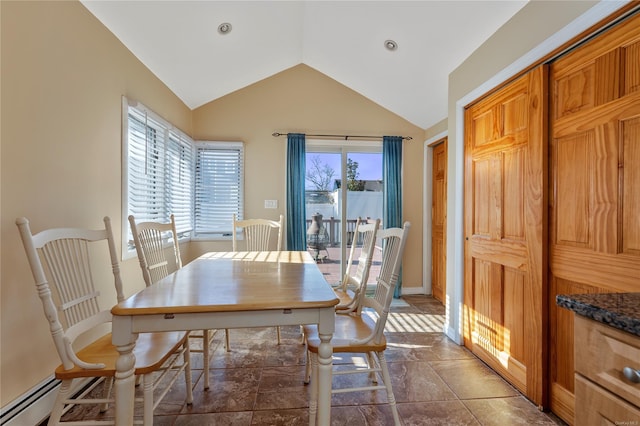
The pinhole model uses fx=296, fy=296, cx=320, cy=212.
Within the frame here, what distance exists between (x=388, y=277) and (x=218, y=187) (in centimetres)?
290

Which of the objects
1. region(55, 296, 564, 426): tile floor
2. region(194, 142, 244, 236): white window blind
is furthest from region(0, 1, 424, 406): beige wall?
region(194, 142, 244, 236): white window blind

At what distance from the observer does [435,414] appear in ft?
5.65

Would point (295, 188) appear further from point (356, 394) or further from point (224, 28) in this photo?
point (356, 394)

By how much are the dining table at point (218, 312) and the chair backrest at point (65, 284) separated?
0.92ft

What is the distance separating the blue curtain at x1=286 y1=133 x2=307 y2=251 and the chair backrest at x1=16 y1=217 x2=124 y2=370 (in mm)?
2353

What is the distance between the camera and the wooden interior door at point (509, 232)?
1.80 metres

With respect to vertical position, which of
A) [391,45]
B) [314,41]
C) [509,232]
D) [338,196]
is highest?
[314,41]

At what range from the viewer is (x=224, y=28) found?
2.63m

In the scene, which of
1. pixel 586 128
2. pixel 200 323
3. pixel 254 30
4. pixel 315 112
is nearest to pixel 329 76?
pixel 315 112

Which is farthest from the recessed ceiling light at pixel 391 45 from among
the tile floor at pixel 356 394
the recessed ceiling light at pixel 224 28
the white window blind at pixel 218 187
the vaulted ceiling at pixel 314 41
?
the tile floor at pixel 356 394

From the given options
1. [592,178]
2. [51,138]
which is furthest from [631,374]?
[51,138]

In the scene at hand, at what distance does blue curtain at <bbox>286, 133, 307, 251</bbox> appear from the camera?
3846mm

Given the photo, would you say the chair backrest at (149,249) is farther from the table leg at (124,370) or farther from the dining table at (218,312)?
the table leg at (124,370)

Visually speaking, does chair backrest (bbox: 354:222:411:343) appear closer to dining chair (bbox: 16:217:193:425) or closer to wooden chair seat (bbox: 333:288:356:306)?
wooden chair seat (bbox: 333:288:356:306)
